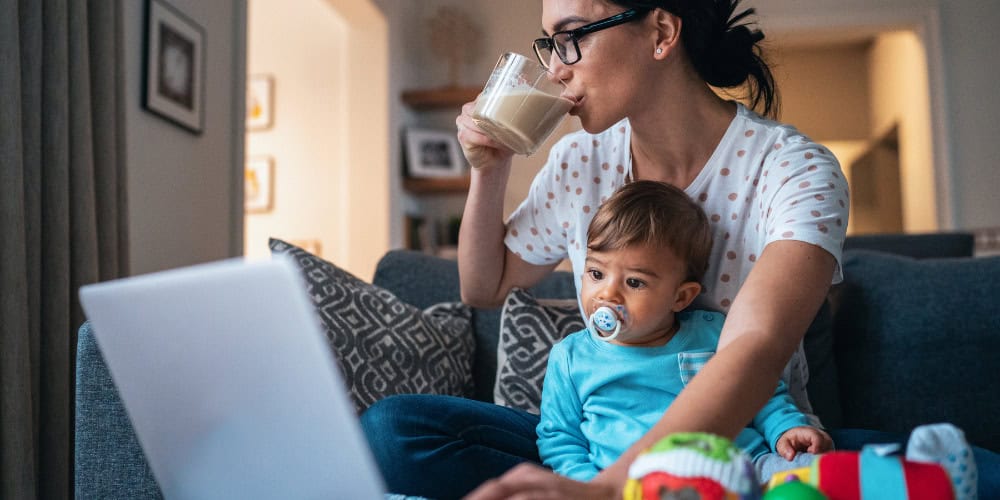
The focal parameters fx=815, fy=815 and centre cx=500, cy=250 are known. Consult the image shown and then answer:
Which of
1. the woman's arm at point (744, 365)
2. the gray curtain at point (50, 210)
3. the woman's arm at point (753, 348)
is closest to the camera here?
the woman's arm at point (744, 365)

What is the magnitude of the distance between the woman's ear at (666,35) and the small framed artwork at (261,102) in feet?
13.9

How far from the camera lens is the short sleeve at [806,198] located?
41.4 inches

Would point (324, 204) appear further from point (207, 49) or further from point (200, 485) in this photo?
Result: point (200, 485)

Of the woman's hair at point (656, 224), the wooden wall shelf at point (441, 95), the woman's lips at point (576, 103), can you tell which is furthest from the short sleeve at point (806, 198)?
the wooden wall shelf at point (441, 95)

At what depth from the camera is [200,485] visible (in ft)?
2.46

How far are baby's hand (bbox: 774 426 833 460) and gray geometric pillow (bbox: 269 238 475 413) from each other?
2.45 feet

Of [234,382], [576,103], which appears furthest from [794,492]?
[576,103]

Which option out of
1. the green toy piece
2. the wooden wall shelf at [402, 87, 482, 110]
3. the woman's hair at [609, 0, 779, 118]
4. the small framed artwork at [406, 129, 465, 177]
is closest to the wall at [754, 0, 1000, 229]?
the wooden wall shelf at [402, 87, 482, 110]

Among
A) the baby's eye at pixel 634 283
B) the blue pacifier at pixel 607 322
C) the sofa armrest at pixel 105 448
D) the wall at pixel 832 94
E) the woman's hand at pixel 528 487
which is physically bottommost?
the sofa armrest at pixel 105 448

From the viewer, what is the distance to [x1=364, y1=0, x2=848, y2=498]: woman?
0.91 metres

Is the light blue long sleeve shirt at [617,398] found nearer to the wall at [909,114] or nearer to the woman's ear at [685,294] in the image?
the woman's ear at [685,294]

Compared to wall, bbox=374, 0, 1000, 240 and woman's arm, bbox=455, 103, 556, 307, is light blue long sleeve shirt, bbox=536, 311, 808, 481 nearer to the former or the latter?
woman's arm, bbox=455, 103, 556, 307

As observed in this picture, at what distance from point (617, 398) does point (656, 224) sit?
0.27 m

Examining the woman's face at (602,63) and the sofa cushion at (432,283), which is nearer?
the woman's face at (602,63)
